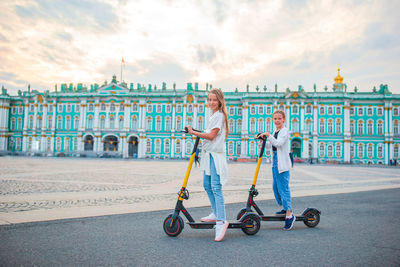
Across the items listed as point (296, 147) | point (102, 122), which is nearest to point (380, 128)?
point (296, 147)

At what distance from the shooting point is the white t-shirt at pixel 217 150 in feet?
13.6

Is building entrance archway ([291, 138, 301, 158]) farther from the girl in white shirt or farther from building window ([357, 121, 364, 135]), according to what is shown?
the girl in white shirt

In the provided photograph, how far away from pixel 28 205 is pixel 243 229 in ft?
16.0

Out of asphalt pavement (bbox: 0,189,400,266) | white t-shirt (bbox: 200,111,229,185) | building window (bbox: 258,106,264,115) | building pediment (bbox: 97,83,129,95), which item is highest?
building pediment (bbox: 97,83,129,95)

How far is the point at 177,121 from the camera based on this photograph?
53906 mm

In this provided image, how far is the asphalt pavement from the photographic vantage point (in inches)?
128

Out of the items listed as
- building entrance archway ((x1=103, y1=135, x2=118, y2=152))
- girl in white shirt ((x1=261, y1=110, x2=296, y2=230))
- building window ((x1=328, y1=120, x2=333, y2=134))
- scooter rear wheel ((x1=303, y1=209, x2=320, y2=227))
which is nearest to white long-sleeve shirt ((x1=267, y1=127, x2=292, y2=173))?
girl in white shirt ((x1=261, y1=110, x2=296, y2=230))

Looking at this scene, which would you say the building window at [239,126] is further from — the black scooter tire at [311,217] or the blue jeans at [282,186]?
the black scooter tire at [311,217]

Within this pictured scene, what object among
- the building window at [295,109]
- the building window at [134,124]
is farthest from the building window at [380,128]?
the building window at [134,124]

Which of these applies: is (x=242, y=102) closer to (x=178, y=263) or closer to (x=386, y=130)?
(x=386, y=130)

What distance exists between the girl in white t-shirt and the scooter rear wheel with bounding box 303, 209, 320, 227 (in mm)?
1619

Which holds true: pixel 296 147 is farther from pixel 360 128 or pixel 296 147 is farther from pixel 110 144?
pixel 110 144

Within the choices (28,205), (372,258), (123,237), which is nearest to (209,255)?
(123,237)

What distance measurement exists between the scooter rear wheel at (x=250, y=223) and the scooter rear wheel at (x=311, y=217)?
1066 millimetres
